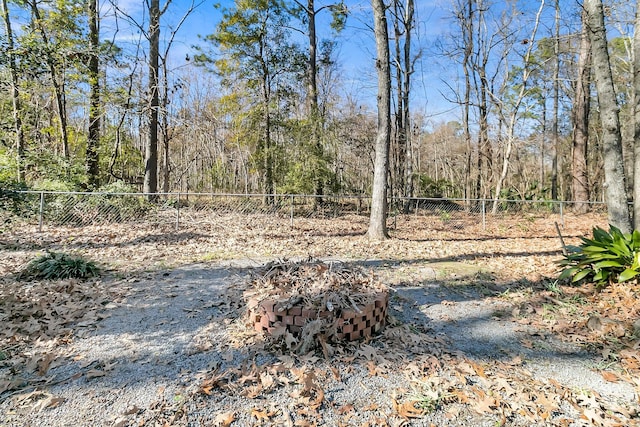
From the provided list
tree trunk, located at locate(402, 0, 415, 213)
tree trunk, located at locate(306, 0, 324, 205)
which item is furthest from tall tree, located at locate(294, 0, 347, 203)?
tree trunk, located at locate(402, 0, 415, 213)

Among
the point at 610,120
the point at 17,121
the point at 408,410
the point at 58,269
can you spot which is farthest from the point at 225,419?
the point at 17,121

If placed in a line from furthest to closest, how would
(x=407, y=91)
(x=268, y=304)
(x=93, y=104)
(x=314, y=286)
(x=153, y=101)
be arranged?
(x=407, y=91)
(x=93, y=104)
(x=153, y=101)
(x=314, y=286)
(x=268, y=304)

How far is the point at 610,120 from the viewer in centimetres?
419

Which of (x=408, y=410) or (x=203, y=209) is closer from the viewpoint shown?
(x=408, y=410)

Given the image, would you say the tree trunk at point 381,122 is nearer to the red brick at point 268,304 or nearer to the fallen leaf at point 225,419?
the red brick at point 268,304

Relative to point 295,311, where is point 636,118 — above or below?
above

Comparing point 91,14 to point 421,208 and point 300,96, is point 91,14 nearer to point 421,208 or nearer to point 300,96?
point 300,96

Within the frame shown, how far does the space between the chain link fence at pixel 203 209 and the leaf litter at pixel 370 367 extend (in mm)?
2631

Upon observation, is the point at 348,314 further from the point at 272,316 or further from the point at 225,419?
the point at 225,419

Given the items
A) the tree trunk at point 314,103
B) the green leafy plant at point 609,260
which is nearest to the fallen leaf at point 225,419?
the green leafy plant at point 609,260

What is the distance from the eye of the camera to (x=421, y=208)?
39.4 ft

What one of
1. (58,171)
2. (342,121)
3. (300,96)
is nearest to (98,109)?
(58,171)

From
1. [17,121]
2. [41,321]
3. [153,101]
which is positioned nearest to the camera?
[41,321]

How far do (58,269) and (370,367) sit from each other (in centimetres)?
415
